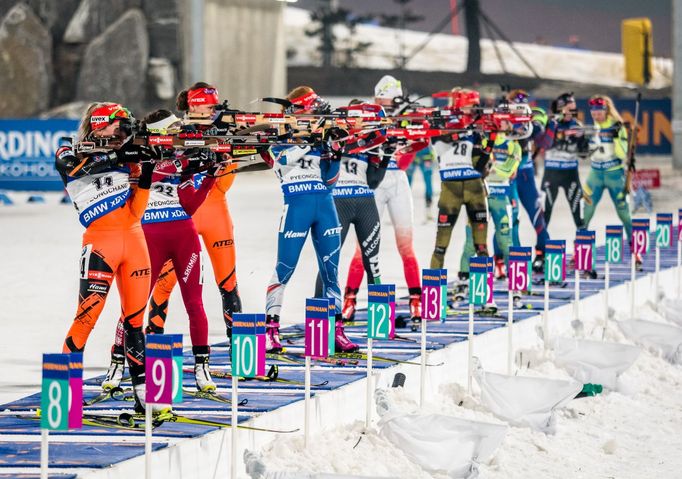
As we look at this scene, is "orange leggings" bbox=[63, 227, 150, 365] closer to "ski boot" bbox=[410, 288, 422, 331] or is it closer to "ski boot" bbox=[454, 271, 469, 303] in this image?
"ski boot" bbox=[410, 288, 422, 331]

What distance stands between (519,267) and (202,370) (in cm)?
329

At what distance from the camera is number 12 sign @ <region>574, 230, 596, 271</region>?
12195 mm

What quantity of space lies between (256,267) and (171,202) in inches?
300

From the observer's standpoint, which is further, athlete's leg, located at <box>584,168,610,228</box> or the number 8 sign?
athlete's leg, located at <box>584,168,610,228</box>

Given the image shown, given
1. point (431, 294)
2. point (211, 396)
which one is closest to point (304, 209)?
point (431, 294)

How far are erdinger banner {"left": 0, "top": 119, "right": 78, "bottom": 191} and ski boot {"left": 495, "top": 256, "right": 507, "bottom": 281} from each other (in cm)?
1520

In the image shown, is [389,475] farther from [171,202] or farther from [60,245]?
[60,245]

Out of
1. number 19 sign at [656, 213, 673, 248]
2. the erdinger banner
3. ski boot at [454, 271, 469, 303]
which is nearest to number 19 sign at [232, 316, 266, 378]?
ski boot at [454, 271, 469, 303]

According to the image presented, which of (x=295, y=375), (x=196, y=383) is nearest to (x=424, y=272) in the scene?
(x=295, y=375)

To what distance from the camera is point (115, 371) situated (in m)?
8.27

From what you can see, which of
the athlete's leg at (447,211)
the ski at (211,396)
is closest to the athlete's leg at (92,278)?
the ski at (211,396)

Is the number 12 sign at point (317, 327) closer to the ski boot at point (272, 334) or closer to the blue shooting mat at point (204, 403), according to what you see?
the blue shooting mat at point (204, 403)

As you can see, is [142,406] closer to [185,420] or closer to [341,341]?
[185,420]

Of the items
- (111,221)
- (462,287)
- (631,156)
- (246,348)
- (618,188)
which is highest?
(631,156)
